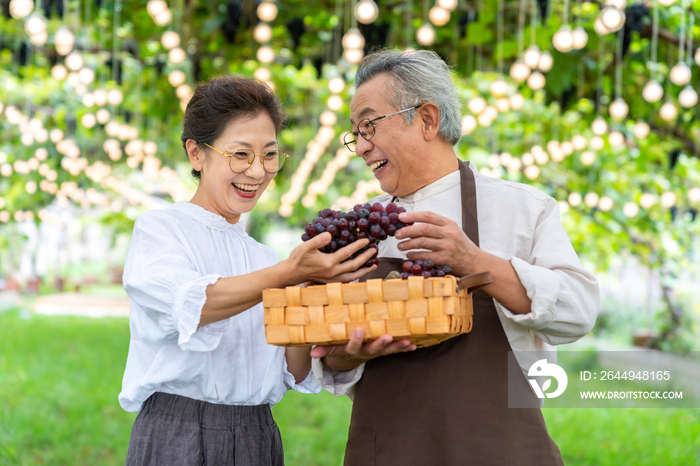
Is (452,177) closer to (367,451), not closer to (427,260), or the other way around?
(427,260)

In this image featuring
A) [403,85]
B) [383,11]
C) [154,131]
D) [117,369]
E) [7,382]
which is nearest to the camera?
[403,85]

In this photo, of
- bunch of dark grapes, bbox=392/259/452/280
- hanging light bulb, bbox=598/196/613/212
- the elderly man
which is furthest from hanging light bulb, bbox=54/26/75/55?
hanging light bulb, bbox=598/196/613/212

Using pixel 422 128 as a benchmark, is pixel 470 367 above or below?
below

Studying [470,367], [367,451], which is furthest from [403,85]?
[367,451]

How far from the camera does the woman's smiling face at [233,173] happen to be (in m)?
1.86

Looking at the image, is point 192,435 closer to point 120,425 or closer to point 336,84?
point 336,84

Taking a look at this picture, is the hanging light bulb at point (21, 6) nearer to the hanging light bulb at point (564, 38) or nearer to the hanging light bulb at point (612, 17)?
the hanging light bulb at point (564, 38)

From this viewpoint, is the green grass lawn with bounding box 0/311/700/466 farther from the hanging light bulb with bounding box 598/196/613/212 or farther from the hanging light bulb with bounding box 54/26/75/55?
the hanging light bulb with bounding box 54/26/75/55

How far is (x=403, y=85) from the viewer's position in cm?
191

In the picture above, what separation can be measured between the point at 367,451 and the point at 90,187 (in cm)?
1102

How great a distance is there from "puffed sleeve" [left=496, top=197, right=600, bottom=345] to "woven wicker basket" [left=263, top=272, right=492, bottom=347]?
155 millimetres

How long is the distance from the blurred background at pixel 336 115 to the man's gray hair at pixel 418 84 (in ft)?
0.70

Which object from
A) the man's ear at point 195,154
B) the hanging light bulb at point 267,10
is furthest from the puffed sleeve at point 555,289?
the hanging light bulb at point 267,10

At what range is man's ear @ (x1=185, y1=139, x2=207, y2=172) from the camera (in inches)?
76.5
